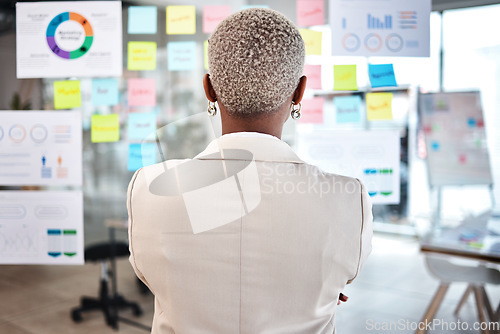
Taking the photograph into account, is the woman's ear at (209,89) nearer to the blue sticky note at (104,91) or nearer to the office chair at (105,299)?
the blue sticky note at (104,91)

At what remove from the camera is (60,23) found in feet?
6.48

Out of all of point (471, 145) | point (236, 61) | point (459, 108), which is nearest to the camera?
point (236, 61)

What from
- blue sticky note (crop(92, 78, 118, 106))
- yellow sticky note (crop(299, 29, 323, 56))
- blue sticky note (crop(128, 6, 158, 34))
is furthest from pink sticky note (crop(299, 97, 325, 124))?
blue sticky note (crop(92, 78, 118, 106))

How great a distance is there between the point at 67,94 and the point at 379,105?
1.37 metres

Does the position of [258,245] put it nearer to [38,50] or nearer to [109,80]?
[109,80]

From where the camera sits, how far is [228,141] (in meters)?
0.92

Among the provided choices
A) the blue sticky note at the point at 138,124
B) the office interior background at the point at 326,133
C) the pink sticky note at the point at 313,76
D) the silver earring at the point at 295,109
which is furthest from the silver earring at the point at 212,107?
the blue sticky note at the point at 138,124

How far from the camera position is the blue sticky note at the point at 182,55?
1.97m

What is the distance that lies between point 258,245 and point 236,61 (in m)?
0.36

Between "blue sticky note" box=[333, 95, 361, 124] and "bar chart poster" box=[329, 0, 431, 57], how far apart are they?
0.19 meters

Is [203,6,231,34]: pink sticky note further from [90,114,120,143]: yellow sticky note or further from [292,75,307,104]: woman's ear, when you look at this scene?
[292,75,307,104]: woman's ear

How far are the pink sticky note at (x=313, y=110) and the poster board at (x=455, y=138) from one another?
19.1 inches

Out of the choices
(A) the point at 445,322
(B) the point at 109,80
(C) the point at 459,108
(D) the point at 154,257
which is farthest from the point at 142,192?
(C) the point at 459,108

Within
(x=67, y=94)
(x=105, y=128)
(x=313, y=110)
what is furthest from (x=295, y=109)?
(x=67, y=94)
